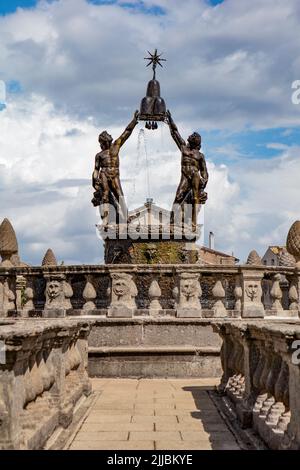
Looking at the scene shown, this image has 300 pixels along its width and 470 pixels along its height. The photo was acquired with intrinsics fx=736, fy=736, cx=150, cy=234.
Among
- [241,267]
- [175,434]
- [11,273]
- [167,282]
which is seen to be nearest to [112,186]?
[167,282]

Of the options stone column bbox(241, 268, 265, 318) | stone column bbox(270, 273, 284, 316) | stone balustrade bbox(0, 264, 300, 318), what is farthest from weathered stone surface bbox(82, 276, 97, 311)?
stone column bbox(270, 273, 284, 316)

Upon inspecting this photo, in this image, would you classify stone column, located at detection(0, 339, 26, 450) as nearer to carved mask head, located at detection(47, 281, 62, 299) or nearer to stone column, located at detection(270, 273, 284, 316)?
carved mask head, located at detection(47, 281, 62, 299)

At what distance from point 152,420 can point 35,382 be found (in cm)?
197

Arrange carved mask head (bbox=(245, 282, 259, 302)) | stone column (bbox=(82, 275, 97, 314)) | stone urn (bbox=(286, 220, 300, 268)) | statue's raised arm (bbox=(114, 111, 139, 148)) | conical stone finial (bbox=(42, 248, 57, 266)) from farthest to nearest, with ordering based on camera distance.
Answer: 1. conical stone finial (bbox=(42, 248, 57, 266))
2. statue's raised arm (bbox=(114, 111, 139, 148))
3. stone urn (bbox=(286, 220, 300, 268))
4. stone column (bbox=(82, 275, 97, 314))
5. carved mask head (bbox=(245, 282, 259, 302))

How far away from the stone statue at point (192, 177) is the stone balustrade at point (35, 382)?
33.6ft

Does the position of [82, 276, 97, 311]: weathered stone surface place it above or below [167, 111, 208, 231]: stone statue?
below

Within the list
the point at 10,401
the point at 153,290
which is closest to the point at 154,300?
the point at 153,290

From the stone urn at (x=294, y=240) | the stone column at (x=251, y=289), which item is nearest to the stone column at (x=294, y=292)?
the stone column at (x=251, y=289)

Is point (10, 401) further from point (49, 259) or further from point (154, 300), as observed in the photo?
point (49, 259)

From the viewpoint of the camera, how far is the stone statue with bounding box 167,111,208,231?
19359 mm

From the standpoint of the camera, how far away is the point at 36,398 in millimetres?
7023

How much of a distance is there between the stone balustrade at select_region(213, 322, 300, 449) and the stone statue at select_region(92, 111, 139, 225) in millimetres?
10224

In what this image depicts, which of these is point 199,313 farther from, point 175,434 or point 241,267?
point 175,434

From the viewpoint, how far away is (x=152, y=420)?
8188mm
